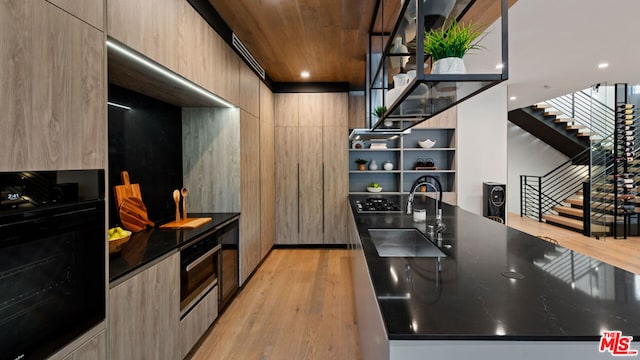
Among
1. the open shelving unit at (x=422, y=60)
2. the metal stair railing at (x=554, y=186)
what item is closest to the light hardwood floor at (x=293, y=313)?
the open shelving unit at (x=422, y=60)

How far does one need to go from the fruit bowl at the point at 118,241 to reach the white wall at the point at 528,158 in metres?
9.70

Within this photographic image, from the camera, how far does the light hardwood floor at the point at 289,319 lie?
7.41 feet

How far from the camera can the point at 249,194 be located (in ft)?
11.5

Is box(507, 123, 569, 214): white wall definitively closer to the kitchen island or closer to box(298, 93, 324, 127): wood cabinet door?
box(298, 93, 324, 127): wood cabinet door

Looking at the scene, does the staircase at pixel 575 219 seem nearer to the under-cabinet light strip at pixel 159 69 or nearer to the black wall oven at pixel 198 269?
the black wall oven at pixel 198 269

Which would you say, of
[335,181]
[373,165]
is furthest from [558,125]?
[335,181]

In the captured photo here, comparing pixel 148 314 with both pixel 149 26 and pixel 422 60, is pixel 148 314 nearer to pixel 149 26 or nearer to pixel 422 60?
pixel 149 26

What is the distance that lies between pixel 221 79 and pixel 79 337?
2.17 metres

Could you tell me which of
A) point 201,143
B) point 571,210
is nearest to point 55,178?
point 201,143

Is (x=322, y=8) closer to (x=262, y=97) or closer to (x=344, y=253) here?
(x=262, y=97)

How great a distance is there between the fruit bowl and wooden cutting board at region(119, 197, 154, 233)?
0.31 ft

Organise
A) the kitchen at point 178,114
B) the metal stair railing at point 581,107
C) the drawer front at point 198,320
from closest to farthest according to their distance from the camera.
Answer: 1. the kitchen at point 178,114
2. the drawer front at point 198,320
3. the metal stair railing at point 581,107

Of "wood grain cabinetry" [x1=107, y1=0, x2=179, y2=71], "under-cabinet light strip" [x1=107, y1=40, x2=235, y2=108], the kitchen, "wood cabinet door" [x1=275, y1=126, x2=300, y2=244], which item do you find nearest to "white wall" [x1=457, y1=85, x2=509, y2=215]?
the kitchen

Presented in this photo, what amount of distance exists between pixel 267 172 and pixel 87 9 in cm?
329
